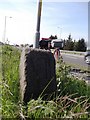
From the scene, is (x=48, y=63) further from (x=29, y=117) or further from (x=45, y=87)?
(x=29, y=117)

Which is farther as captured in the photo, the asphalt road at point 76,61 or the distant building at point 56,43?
the asphalt road at point 76,61

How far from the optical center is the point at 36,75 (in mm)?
3979

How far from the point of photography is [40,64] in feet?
13.4

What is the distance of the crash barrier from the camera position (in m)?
3.85

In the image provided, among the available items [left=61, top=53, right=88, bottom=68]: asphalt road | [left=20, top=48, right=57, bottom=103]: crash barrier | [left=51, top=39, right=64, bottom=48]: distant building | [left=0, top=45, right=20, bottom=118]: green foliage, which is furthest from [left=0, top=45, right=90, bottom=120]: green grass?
[left=61, top=53, right=88, bottom=68]: asphalt road

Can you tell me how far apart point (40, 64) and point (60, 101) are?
76 centimetres

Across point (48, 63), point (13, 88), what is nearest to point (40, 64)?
point (48, 63)

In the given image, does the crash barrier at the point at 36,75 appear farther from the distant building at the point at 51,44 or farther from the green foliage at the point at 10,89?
the distant building at the point at 51,44

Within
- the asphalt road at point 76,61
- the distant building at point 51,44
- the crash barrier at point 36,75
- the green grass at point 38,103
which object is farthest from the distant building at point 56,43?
the asphalt road at point 76,61

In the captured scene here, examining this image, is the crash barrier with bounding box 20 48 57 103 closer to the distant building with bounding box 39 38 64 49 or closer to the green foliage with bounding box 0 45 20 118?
the green foliage with bounding box 0 45 20 118

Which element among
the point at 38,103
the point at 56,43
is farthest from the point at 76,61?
the point at 38,103

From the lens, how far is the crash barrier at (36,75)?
3.85 meters

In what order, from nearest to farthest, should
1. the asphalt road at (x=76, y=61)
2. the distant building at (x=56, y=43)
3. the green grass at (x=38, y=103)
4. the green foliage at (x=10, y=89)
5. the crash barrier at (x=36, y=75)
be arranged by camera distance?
the green grass at (x=38, y=103)
the green foliage at (x=10, y=89)
the crash barrier at (x=36, y=75)
the distant building at (x=56, y=43)
the asphalt road at (x=76, y=61)

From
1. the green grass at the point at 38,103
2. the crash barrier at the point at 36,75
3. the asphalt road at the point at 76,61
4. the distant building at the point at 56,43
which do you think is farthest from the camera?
the asphalt road at the point at 76,61
